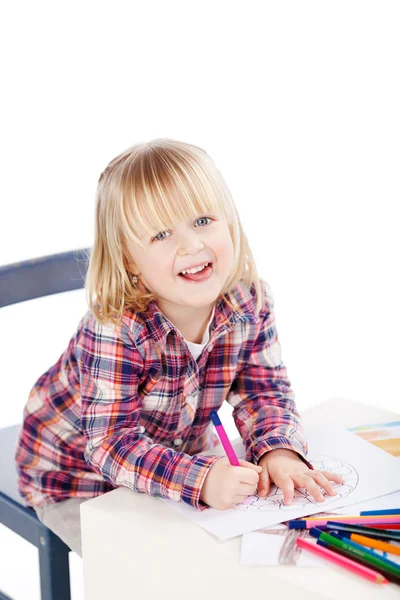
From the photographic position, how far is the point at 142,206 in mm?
1039

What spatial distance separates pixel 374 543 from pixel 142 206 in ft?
1.59

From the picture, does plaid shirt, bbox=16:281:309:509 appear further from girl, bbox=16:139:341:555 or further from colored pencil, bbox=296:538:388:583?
colored pencil, bbox=296:538:388:583

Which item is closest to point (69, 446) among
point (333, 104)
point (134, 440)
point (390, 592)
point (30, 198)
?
point (134, 440)

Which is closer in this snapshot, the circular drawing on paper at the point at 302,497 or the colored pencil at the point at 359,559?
the colored pencil at the point at 359,559

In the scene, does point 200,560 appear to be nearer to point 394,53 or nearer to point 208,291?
point 208,291

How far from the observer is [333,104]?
2.78 m

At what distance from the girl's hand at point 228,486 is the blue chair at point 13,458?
0.36 m

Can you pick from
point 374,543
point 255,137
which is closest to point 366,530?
point 374,543

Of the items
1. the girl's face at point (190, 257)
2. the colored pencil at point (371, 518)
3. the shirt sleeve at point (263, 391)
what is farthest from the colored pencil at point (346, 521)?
the girl's face at point (190, 257)

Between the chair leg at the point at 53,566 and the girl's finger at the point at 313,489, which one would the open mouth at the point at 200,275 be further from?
the chair leg at the point at 53,566

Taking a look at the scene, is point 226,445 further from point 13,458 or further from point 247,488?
point 13,458

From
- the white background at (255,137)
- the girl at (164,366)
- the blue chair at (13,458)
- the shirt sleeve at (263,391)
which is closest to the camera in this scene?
the girl at (164,366)

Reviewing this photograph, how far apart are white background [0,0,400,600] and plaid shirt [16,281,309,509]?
114 cm

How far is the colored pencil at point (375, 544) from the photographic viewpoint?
75 cm
